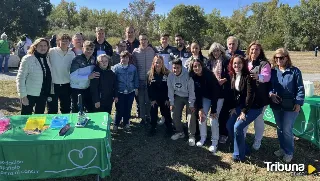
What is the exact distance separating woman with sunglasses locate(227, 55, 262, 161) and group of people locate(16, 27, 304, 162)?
0.01 metres

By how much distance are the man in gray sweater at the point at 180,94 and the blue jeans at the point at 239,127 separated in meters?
0.70

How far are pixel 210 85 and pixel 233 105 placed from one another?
1.53 feet

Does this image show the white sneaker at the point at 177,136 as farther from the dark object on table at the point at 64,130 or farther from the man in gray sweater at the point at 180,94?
the dark object on table at the point at 64,130

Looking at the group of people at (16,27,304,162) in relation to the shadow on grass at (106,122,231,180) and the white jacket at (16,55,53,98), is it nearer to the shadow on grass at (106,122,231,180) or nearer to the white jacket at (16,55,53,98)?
the white jacket at (16,55,53,98)

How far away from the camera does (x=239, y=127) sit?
13.5 ft

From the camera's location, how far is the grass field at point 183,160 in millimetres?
3932

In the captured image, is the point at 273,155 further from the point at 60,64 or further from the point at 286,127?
the point at 60,64

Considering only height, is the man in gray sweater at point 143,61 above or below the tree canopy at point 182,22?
below

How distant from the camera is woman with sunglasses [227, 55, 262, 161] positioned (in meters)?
4.03

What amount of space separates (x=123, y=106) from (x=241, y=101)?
7.43 feet

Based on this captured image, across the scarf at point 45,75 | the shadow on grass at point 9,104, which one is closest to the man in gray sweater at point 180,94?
the scarf at point 45,75

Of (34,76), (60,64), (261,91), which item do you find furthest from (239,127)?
(34,76)

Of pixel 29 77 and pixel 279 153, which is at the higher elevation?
pixel 29 77

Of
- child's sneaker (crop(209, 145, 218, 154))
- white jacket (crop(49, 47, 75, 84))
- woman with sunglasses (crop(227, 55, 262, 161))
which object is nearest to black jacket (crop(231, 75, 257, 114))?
woman with sunglasses (crop(227, 55, 262, 161))
